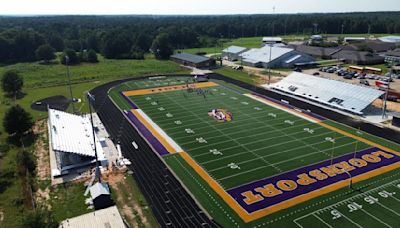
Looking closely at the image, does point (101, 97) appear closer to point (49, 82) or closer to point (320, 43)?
point (49, 82)

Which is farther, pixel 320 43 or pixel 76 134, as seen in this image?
pixel 320 43

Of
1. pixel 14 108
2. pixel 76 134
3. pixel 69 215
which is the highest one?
pixel 14 108

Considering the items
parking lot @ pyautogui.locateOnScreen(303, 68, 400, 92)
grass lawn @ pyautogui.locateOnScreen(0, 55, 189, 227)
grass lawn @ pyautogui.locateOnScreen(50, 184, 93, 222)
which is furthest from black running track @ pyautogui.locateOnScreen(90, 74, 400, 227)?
parking lot @ pyautogui.locateOnScreen(303, 68, 400, 92)

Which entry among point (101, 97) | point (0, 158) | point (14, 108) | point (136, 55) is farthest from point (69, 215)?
point (136, 55)

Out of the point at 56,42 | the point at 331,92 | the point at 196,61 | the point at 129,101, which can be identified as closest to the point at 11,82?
the point at 129,101

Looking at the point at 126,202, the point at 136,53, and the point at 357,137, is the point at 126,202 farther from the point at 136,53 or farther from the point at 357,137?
the point at 136,53

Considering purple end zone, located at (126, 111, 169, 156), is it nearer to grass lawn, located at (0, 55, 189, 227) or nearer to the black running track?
the black running track
